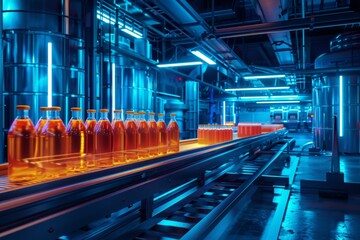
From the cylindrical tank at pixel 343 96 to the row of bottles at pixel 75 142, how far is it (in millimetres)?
8436

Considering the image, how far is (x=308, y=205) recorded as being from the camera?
3.77 meters

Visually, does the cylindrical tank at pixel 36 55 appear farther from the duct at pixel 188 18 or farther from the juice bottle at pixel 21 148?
the juice bottle at pixel 21 148

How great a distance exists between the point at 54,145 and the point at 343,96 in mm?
9561

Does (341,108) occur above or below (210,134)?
above

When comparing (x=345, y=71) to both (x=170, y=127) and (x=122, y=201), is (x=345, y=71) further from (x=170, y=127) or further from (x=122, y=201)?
(x=122, y=201)

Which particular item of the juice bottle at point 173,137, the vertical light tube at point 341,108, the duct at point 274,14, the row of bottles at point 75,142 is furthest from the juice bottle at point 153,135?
the vertical light tube at point 341,108

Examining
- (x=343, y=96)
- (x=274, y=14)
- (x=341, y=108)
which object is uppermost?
(x=274, y=14)

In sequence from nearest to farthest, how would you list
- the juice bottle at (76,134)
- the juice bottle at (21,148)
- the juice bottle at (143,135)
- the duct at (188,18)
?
the juice bottle at (21,148)
the juice bottle at (76,134)
the juice bottle at (143,135)
the duct at (188,18)

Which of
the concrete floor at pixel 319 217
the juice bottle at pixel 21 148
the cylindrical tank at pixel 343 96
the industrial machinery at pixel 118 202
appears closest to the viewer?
the industrial machinery at pixel 118 202

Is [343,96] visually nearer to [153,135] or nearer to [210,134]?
[210,134]

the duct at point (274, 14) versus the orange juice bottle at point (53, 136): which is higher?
the duct at point (274, 14)

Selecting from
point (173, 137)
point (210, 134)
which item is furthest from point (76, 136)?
point (210, 134)

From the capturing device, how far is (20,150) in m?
1.07

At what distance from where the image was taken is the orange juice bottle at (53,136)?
1175 millimetres
